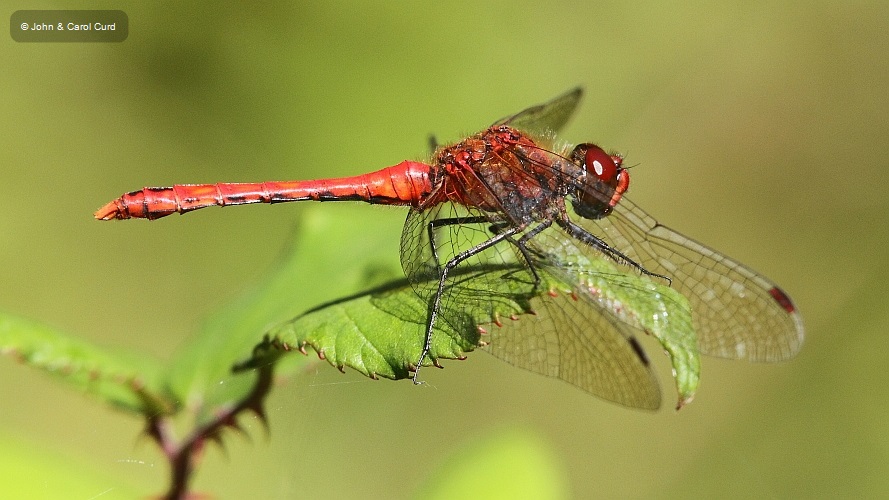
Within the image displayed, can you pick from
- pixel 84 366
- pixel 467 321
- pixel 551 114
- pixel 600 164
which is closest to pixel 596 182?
pixel 600 164

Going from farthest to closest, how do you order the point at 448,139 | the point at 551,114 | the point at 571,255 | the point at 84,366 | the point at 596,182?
the point at 448,139 < the point at 551,114 < the point at 596,182 < the point at 571,255 < the point at 84,366

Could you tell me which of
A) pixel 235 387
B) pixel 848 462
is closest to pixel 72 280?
pixel 235 387

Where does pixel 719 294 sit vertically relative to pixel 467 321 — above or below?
above

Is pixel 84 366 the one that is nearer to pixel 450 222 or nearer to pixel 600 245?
pixel 450 222

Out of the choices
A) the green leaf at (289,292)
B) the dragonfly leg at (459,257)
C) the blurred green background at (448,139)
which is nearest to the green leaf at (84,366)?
the green leaf at (289,292)

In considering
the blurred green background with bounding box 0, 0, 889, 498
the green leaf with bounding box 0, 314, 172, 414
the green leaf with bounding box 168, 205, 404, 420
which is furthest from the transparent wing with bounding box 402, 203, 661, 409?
the blurred green background with bounding box 0, 0, 889, 498

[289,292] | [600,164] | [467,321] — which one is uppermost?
[600,164]

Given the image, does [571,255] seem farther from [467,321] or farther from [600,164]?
[467,321]

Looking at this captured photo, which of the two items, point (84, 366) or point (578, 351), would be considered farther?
point (578, 351)

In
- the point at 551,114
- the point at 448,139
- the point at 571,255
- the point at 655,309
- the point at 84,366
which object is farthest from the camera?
the point at 448,139
